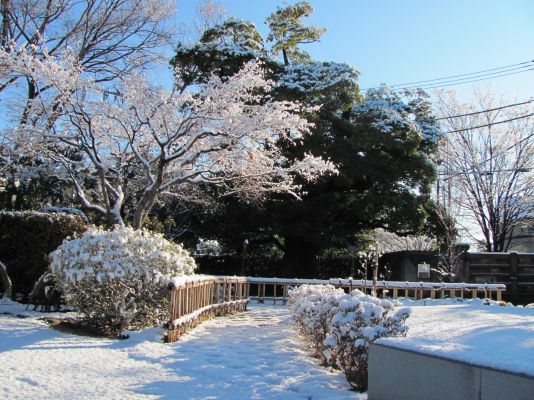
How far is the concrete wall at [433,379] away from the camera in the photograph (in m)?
3.14

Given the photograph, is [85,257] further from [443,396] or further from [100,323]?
[443,396]

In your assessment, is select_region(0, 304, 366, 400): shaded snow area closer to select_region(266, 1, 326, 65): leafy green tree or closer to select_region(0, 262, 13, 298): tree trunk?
select_region(0, 262, 13, 298): tree trunk

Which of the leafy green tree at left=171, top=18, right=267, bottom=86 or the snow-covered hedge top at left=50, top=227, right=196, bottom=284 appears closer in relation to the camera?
the snow-covered hedge top at left=50, top=227, right=196, bottom=284

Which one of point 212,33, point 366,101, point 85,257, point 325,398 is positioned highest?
point 212,33

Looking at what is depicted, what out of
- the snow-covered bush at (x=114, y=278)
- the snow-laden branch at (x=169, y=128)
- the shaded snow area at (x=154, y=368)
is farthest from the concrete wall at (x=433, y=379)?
the snow-laden branch at (x=169, y=128)

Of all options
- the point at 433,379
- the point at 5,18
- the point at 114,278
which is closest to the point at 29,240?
the point at 114,278

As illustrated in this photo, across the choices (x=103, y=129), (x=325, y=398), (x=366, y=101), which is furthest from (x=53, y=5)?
(x=325, y=398)

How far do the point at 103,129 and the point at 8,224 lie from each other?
305 centimetres

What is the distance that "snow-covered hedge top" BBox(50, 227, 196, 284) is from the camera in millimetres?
6684

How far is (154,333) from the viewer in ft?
22.4

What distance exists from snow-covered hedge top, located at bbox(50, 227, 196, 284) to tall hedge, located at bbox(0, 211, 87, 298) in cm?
303

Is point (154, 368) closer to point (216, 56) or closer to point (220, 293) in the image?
point (220, 293)

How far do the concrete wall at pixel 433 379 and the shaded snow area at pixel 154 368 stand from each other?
0.69m

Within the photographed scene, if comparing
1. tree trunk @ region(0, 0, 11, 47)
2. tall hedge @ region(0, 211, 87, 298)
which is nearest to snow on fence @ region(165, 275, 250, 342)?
tall hedge @ region(0, 211, 87, 298)
